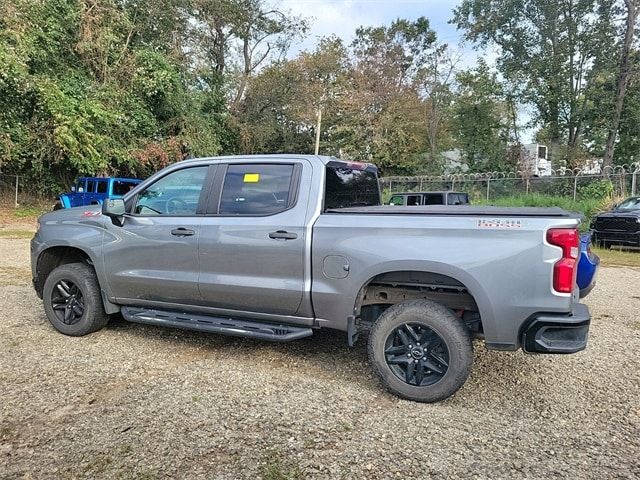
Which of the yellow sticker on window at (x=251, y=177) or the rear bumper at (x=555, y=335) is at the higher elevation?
the yellow sticker on window at (x=251, y=177)

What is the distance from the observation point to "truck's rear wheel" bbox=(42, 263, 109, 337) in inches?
190

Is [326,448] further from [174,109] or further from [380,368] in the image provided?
[174,109]

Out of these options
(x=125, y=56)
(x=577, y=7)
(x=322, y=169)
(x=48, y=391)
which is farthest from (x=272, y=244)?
(x=577, y=7)

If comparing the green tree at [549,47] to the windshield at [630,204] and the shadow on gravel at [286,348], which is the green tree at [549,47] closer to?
the windshield at [630,204]

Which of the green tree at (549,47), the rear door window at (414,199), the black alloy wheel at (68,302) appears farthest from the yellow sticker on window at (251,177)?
the green tree at (549,47)

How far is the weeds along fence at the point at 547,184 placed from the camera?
54.6 feet

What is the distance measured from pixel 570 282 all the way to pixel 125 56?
2023cm

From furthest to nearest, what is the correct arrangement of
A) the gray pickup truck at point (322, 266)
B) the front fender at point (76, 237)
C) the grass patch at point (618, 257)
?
1. the grass patch at point (618, 257)
2. the front fender at point (76, 237)
3. the gray pickup truck at point (322, 266)

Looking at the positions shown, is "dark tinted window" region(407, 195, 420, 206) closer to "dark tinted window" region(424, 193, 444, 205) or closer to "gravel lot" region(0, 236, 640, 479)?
"dark tinted window" region(424, 193, 444, 205)

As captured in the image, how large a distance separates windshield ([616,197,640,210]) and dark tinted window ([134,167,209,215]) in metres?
13.3

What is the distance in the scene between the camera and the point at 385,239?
11.6 feet

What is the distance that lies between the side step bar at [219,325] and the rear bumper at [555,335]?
1.59 metres

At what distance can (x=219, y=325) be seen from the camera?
4.16m

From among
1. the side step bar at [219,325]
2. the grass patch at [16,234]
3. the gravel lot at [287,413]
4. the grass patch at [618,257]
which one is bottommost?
the gravel lot at [287,413]
